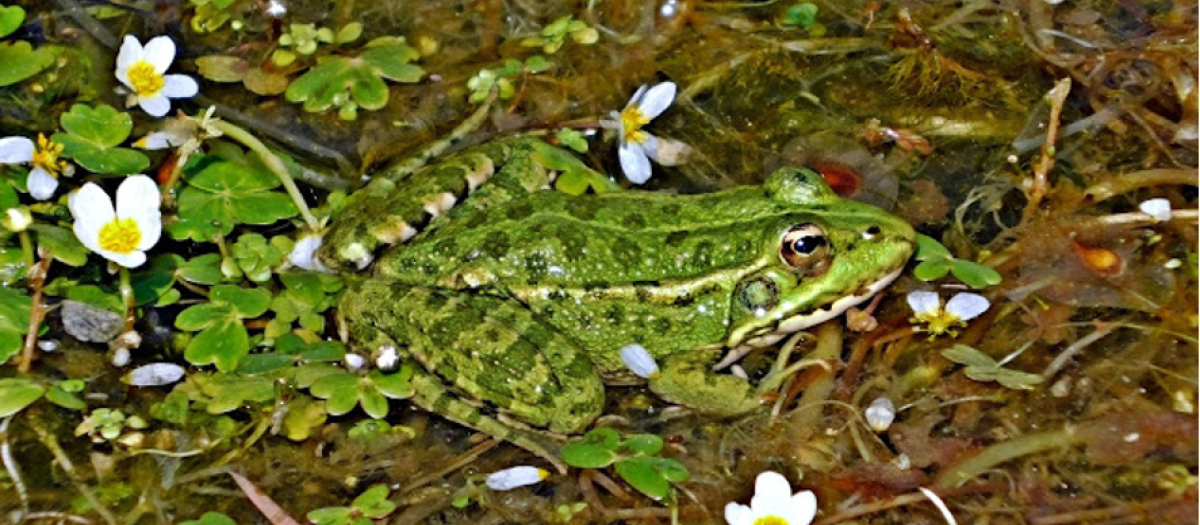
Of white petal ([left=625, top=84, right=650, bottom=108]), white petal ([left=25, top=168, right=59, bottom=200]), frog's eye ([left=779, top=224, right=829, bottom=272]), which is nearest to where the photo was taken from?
frog's eye ([left=779, top=224, right=829, bottom=272])

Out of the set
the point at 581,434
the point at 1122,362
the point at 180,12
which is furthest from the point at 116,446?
the point at 1122,362

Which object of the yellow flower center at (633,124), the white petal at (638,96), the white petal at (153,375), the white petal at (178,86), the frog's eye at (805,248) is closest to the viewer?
the frog's eye at (805,248)

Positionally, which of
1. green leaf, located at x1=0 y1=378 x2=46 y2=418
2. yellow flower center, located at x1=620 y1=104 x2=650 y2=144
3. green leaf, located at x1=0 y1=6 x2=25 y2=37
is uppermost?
green leaf, located at x1=0 y1=6 x2=25 y2=37

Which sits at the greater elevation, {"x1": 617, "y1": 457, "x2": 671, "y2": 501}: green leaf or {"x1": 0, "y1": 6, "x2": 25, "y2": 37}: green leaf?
{"x1": 0, "y1": 6, "x2": 25, "y2": 37}: green leaf

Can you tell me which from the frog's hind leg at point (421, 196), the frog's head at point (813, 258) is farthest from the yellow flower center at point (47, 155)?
the frog's head at point (813, 258)

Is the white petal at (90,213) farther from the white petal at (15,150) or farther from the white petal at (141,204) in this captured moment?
the white petal at (15,150)

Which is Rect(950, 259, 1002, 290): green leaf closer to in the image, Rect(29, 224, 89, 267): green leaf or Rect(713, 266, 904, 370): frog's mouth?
Rect(713, 266, 904, 370): frog's mouth

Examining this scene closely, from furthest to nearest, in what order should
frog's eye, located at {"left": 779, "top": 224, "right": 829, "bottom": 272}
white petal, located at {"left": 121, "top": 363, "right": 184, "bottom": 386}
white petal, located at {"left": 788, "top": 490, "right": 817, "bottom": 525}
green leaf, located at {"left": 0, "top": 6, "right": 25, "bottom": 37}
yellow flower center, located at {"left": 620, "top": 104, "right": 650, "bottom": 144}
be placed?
green leaf, located at {"left": 0, "top": 6, "right": 25, "bottom": 37} < yellow flower center, located at {"left": 620, "top": 104, "right": 650, "bottom": 144} < white petal, located at {"left": 121, "top": 363, "right": 184, "bottom": 386} < frog's eye, located at {"left": 779, "top": 224, "right": 829, "bottom": 272} < white petal, located at {"left": 788, "top": 490, "right": 817, "bottom": 525}

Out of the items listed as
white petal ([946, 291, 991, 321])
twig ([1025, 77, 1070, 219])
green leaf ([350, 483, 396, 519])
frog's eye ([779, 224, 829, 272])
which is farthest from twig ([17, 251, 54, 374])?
twig ([1025, 77, 1070, 219])
